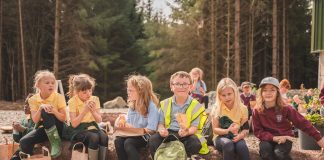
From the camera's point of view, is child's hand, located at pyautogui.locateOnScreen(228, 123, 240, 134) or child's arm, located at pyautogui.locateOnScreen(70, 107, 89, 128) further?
child's arm, located at pyautogui.locateOnScreen(70, 107, 89, 128)

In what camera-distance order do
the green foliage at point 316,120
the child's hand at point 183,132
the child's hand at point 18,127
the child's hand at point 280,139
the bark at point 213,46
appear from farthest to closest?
the bark at point 213,46
the green foliage at point 316,120
the child's hand at point 18,127
the child's hand at point 280,139
the child's hand at point 183,132

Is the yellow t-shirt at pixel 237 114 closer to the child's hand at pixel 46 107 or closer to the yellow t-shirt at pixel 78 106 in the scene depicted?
the yellow t-shirt at pixel 78 106

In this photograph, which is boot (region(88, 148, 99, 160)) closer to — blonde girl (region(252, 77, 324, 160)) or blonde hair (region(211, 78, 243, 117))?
blonde hair (region(211, 78, 243, 117))

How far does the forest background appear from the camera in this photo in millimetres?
23891

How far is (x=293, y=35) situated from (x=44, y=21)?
1586 centimetres

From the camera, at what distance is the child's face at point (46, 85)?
5.10 metres

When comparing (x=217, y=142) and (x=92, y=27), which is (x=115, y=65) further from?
(x=217, y=142)

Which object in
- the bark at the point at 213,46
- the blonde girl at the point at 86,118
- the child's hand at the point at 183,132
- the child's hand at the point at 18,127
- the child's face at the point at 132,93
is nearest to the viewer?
the child's hand at the point at 183,132

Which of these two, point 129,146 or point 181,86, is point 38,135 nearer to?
point 129,146

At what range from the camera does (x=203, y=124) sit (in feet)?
16.0

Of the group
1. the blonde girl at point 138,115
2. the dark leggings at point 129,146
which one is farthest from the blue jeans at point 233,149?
the dark leggings at point 129,146

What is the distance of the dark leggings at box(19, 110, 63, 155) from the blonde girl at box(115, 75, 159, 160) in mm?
777

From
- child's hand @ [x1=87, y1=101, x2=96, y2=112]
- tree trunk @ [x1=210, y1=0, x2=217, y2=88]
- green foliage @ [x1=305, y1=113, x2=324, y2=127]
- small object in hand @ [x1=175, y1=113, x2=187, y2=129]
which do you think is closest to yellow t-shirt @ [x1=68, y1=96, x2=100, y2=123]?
child's hand @ [x1=87, y1=101, x2=96, y2=112]

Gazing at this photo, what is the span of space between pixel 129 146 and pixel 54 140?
0.90 metres
